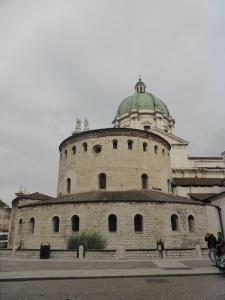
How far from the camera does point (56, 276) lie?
10.6 meters

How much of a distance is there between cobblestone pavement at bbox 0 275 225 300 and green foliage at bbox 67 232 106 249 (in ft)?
37.7

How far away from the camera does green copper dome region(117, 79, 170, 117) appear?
49.0 meters

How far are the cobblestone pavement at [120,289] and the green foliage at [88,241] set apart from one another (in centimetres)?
1150

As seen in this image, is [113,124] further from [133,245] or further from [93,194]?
[133,245]

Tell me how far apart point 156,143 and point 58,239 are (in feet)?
50.9

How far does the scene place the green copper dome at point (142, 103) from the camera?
1928 inches

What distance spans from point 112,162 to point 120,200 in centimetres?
612

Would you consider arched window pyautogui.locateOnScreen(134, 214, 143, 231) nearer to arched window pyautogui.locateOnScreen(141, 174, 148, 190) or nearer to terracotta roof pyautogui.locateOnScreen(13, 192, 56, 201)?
arched window pyautogui.locateOnScreen(141, 174, 148, 190)

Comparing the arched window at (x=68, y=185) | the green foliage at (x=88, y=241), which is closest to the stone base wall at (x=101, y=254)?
the green foliage at (x=88, y=241)

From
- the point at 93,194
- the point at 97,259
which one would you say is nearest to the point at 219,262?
the point at 97,259

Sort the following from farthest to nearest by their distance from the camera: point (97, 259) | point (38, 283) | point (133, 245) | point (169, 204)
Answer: point (169, 204)
point (133, 245)
point (97, 259)
point (38, 283)

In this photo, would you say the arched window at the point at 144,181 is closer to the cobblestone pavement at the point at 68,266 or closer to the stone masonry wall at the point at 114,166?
the stone masonry wall at the point at 114,166

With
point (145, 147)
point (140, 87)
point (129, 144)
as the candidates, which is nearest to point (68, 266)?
point (129, 144)

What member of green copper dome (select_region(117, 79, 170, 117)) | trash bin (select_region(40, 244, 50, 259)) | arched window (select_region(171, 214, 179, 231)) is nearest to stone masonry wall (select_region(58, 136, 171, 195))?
arched window (select_region(171, 214, 179, 231))
